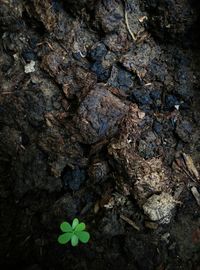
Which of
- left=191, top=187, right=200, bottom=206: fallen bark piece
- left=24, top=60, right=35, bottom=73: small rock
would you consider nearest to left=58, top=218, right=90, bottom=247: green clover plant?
left=191, top=187, right=200, bottom=206: fallen bark piece

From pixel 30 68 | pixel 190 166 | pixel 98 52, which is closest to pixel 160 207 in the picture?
pixel 190 166

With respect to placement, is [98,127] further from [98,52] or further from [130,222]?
[130,222]

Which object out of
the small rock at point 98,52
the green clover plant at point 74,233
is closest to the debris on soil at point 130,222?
the green clover plant at point 74,233

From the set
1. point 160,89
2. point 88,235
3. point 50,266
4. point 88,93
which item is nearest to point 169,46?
point 160,89

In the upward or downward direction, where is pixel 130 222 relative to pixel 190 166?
downward

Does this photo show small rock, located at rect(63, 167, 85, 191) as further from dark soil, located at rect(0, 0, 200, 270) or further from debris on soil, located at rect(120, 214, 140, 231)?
debris on soil, located at rect(120, 214, 140, 231)
